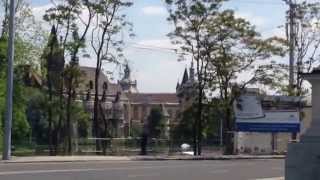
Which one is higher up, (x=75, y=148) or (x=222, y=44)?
(x=222, y=44)

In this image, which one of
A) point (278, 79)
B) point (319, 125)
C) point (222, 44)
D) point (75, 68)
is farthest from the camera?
point (278, 79)

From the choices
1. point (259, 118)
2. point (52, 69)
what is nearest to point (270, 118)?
point (259, 118)

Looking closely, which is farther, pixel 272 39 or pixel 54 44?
pixel 272 39

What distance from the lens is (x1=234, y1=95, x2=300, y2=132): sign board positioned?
6231cm

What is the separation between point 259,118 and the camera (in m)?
63.8

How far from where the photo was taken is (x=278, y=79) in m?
61.6

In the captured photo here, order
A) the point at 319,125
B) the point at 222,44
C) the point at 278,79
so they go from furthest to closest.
A: the point at 278,79
the point at 222,44
the point at 319,125

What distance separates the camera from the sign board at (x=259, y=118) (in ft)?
204

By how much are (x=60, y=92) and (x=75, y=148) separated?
467 cm

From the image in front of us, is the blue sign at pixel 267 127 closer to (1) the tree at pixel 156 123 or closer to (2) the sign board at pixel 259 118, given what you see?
(2) the sign board at pixel 259 118

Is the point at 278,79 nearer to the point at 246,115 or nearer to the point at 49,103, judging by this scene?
the point at 246,115

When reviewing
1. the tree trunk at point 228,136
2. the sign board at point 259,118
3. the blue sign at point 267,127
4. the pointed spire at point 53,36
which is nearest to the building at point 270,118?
the sign board at point 259,118

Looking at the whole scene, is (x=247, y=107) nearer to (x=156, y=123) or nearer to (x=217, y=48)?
(x=217, y=48)

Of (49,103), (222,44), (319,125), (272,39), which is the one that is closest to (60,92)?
(49,103)
